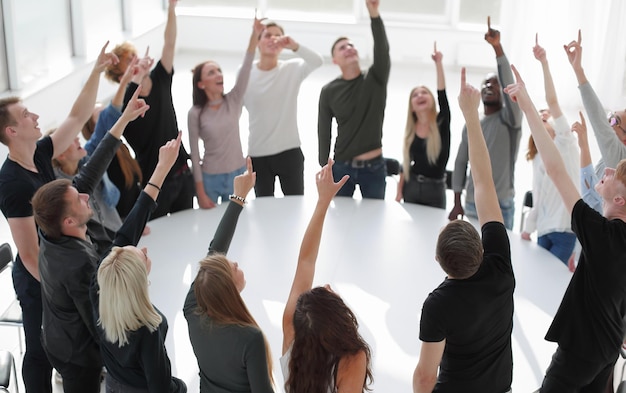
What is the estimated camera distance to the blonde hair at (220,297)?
96.7 inches

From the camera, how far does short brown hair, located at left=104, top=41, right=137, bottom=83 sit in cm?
475

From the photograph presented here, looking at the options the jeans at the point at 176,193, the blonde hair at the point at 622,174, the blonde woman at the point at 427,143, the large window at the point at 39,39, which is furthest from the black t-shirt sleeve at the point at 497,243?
the large window at the point at 39,39

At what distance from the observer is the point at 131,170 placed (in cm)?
455

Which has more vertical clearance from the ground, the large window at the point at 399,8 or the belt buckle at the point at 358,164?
the large window at the point at 399,8

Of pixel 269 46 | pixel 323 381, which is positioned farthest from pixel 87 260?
pixel 269 46

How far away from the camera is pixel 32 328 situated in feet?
11.3

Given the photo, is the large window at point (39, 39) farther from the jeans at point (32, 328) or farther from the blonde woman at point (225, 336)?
the blonde woman at point (225, 336)

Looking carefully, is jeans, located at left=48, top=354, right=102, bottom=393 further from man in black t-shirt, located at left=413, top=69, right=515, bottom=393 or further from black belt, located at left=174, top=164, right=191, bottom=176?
black belt, located at left=174, top=164, right=191, bottom=176

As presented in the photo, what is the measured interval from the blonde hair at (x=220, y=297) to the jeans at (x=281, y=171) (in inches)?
102

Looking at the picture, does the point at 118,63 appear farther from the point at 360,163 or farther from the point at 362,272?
the point at 362,272

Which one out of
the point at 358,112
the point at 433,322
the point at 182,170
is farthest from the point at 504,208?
the point at 433,322

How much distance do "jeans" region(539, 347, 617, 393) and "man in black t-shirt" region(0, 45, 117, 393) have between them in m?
2.16

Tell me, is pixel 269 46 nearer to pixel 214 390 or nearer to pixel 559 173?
pixel 559 173

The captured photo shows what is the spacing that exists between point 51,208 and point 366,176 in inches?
97.2
